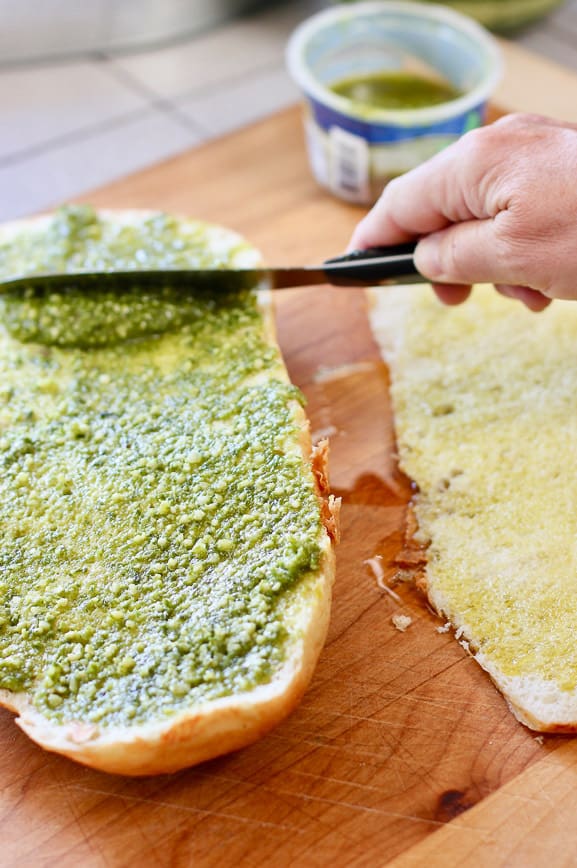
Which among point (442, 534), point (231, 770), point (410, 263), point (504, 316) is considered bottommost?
point (231, 770)

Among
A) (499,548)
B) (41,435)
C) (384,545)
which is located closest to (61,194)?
(41,435)

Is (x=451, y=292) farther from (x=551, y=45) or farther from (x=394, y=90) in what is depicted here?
(x=551, y=45)

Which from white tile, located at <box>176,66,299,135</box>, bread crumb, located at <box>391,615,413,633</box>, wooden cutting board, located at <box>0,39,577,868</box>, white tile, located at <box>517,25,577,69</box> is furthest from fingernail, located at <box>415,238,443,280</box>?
white tile, located at <box>517,25,577,69</box>

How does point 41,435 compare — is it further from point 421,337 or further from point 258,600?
point 421,337

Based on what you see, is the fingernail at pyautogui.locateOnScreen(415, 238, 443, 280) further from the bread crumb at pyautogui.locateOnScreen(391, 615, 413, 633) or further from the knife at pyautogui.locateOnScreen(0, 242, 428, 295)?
the bread crumb at pyautogui.locateOnScreen(391, 615, 413, 633)

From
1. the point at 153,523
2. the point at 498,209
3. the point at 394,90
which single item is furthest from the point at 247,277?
the point at 394,90

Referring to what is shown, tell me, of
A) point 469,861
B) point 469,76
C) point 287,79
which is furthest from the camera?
point 287,79

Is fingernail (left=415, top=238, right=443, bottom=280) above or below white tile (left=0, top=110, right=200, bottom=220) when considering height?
above

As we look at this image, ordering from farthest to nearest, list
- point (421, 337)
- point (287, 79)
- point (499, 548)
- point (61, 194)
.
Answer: point (287, 79)
point (61, 194)
point (421, 337)
point (499, 548)
